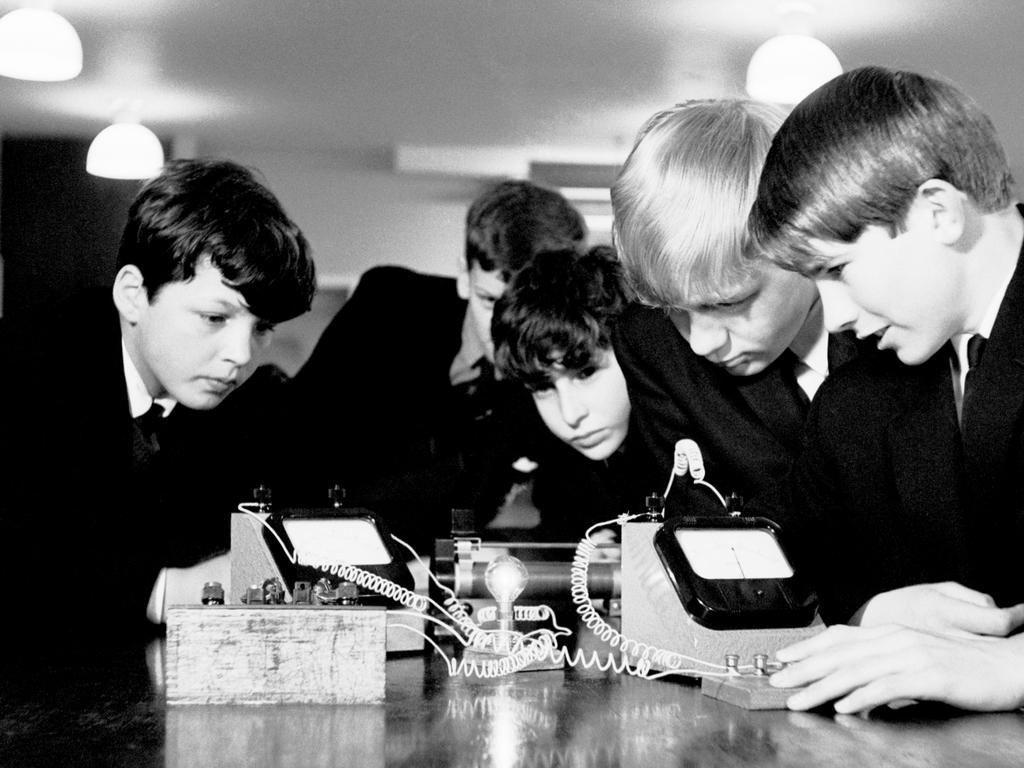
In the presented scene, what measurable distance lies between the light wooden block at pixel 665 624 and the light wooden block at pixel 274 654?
0.37 meters

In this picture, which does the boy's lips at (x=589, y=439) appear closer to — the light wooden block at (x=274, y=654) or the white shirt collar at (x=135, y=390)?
the white shirt collar at (x=135, y=390)

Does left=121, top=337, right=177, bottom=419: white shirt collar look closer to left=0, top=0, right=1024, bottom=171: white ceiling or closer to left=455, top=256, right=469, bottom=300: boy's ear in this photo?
left=455, top=256, right=469, bottom=300: boy's ear

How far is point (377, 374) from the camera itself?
3680 millimetres

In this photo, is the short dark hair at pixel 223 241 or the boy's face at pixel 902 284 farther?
the short dark hair at pixel 223 241

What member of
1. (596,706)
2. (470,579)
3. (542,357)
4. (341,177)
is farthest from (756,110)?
(341,177)

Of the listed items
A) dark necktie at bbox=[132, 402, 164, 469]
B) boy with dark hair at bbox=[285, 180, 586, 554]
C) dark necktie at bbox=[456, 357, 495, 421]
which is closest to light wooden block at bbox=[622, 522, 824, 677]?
dark necktie at bbox=[132, 402, 164, 469]

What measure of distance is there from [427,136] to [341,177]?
1.25 metres

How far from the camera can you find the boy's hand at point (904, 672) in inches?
49.6

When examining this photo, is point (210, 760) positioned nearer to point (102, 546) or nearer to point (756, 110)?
point (102, 546)

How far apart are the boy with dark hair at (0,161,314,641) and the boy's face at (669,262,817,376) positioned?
770mm

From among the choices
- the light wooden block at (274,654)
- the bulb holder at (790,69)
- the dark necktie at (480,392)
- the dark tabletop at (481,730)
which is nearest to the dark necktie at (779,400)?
the dark tabletop at (481,730)

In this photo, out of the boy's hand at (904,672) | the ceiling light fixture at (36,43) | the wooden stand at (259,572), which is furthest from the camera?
the ceiling light fixture at (36,43)

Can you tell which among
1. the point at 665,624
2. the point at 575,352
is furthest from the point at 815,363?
the point at 665,624

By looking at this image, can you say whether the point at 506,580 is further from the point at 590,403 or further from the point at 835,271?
the point at 590,403
